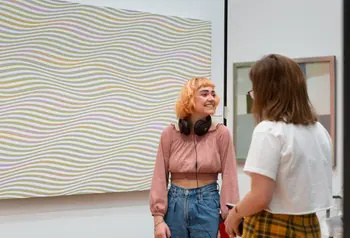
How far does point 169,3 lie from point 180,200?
6.48ft

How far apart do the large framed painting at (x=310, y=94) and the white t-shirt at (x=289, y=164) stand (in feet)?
6.38

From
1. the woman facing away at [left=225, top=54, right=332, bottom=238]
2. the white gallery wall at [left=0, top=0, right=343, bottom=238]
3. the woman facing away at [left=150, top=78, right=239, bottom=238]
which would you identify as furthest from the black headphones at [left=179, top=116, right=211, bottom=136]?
the white gallery wall at [left=0, top=0, right=343, bottom=238]

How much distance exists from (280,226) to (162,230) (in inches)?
35.5

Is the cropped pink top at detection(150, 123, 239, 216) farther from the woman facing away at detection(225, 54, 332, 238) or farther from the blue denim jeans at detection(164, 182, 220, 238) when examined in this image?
the woman facing away at detection(225, 54, 332, 238)

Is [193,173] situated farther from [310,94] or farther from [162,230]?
[310,94]

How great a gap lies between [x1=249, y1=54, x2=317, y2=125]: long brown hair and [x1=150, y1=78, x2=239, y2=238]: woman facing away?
0.86 meters

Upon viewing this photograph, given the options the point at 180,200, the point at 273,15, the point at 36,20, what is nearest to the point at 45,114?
the point at 36,20

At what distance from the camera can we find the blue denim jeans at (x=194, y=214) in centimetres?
239

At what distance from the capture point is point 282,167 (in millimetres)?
1595

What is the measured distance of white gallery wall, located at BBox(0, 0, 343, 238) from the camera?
3.36 m

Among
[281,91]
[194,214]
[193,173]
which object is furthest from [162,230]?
[281,91]

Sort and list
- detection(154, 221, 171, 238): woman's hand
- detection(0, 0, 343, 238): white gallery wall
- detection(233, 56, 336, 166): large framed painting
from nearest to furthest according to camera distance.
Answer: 1. detection(154, 221, 171, 238): woman's hand
2. detection(0, 0, 343, 238): white gallery wall
3. detection(233, 56, 336, 166): large framed painting

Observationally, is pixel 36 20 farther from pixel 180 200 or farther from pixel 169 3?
pixel 180 200

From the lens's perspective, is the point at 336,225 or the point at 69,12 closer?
the point at 336,225
